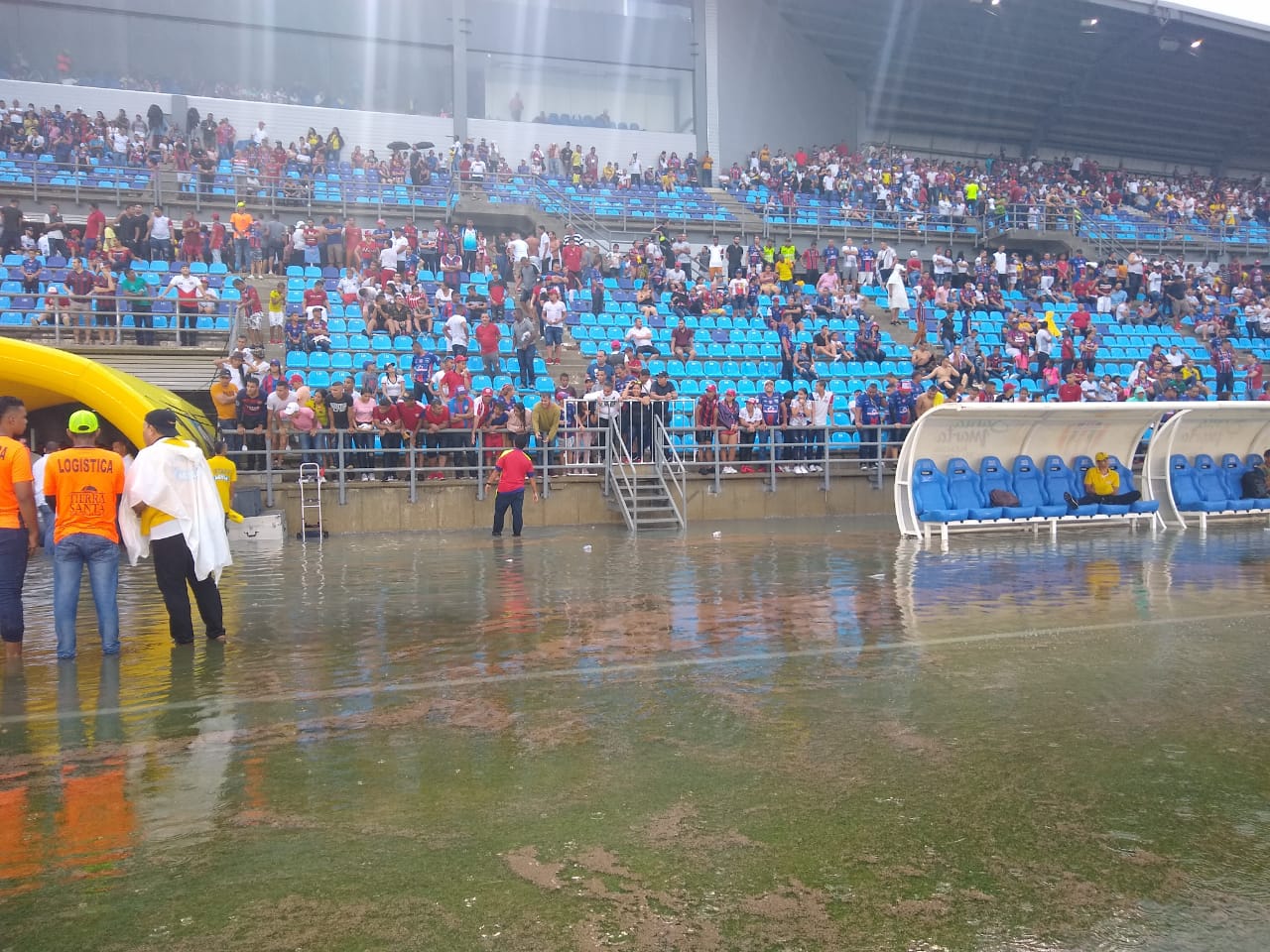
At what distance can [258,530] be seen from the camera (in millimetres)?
15867

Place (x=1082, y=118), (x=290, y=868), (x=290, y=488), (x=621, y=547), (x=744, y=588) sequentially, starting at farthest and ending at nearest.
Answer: (x=1082, y=118) < (x=290, y=488) < (x=621, y=547) < (x=744, y=588) < (x=290, y=868)

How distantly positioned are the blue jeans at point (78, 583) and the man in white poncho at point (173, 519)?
23 centimetres

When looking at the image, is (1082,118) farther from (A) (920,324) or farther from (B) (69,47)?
(B) (69,47)

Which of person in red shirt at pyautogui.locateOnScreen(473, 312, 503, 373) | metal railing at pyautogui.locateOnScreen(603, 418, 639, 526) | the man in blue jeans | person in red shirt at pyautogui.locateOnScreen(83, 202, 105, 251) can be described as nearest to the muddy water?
the man in blue jeans

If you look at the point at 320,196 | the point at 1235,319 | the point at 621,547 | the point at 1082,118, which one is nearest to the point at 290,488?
the point at 621,547

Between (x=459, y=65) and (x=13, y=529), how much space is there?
94.1 feet

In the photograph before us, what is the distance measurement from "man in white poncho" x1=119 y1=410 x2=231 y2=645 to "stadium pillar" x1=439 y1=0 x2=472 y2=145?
2735 cm

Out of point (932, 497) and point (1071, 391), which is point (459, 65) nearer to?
point (1071, 391)

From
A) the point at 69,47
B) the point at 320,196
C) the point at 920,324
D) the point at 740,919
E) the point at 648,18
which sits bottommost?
the point at 740,919

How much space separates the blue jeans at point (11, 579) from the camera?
24.4 feet

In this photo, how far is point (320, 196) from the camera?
27.4 metres

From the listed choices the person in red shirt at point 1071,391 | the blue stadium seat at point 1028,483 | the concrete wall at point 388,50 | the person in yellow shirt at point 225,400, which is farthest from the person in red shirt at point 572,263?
the concrete wall at point 388,50

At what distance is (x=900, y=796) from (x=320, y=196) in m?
26.1

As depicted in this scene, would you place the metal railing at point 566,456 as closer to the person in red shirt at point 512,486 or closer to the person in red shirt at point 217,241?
the person in red shirt at point 512,486
